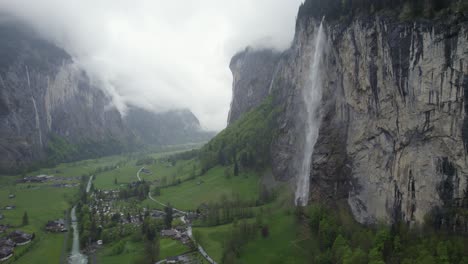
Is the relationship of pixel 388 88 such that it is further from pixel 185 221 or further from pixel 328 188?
pixel 185 221

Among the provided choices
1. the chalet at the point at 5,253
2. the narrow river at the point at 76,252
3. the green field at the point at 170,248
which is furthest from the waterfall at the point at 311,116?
the chalet at the point at 5,253

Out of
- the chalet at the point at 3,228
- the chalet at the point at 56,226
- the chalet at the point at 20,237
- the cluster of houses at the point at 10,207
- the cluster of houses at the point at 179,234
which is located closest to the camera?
the cluster of houses at the point at 179,234

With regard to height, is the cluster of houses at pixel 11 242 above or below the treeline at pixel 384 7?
below

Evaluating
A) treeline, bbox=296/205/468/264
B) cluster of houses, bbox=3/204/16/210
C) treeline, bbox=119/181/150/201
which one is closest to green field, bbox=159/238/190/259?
treeline, bbox=296/205/468/264

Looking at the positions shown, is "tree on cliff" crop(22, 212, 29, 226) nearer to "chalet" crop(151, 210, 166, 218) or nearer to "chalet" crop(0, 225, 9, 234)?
"chalet" crop(0, 225, 9, 234)

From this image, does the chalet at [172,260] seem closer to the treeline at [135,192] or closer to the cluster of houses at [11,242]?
the cluster of houses at [11,242]
